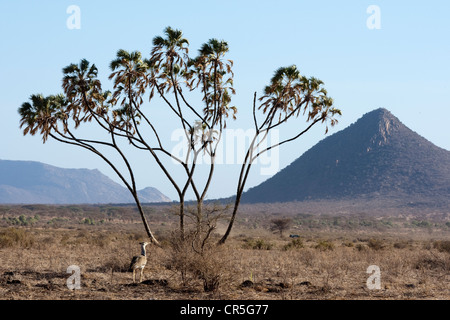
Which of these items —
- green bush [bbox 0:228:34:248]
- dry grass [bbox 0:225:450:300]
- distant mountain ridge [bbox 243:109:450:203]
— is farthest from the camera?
distant mountain ridge [bbox 243:109:450:203]

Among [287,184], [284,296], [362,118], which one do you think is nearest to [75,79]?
[284,296]

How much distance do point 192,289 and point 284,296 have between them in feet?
7.88

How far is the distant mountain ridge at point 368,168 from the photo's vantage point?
413 ft

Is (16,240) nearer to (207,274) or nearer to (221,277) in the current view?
(207,274)

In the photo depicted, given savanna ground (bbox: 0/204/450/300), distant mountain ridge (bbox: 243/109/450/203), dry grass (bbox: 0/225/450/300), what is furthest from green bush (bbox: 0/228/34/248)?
distant mountain ridge (bbox: 243/109/450/203)

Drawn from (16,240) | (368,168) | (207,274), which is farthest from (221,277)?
(368,168)

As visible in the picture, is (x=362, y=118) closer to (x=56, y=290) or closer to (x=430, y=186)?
(x=430, y=186)

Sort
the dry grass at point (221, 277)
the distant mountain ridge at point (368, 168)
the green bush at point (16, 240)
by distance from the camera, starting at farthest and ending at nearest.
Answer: the distant mountain ridge at point (368, 168), the green bush at point (16, 240), the dry grass at point (221, 277)

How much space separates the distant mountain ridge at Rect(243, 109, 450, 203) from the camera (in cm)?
12575

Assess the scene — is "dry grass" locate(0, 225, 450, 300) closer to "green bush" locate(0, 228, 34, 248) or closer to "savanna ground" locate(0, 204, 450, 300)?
"savanna ground" locate(0, 204, 450, 300)

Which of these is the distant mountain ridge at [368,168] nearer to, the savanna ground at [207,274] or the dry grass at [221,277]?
the savanna ground at [207,274]

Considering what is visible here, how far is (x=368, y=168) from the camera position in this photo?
Answer: 5359 inches

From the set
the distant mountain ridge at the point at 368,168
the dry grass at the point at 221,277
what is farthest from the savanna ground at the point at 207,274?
the distant mountain ridge at the point at 368,168

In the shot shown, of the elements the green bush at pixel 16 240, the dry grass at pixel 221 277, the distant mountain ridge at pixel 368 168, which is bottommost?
the dry grass at pixel 221 277
